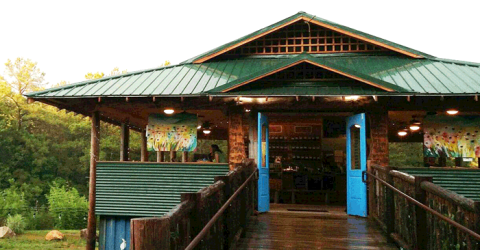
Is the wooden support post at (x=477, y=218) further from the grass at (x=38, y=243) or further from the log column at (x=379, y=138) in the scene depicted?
the grass at (x=38, y=243)

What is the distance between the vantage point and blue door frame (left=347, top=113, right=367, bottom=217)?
10.2 m

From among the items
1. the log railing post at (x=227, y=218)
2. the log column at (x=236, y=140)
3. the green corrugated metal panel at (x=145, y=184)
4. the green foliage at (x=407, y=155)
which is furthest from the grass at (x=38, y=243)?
the green foliage at (x=407, y=155)

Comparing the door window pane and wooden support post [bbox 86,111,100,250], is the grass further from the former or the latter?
the door window pane

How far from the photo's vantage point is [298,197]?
1505 cm

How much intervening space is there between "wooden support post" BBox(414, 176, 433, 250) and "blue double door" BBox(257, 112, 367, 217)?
4.20 m

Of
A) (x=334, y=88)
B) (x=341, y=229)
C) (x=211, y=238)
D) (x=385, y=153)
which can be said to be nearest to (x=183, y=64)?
(x=334, y=88)

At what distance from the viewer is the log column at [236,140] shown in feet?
A: 37.9

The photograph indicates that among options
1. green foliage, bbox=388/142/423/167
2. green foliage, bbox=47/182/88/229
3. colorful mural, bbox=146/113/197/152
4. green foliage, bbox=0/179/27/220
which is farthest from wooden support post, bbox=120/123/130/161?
green foliage, bbox=388/142/423/167

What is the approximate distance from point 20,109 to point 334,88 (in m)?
36.2

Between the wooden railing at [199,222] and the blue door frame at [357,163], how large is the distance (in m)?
3.27

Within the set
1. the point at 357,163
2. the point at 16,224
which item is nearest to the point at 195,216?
the point at 357,163

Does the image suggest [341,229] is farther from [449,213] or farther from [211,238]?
[211,238]

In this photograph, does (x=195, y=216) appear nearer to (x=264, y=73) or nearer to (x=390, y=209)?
(x=390, y=209)

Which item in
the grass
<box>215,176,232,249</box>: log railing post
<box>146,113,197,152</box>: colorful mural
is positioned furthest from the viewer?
the grass
